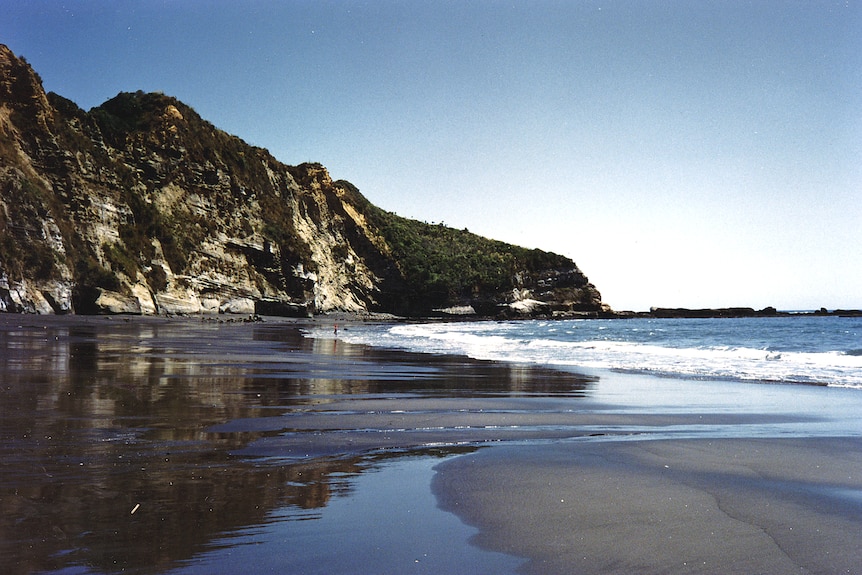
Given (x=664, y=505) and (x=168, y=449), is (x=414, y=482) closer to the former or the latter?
(x=664, y=505)

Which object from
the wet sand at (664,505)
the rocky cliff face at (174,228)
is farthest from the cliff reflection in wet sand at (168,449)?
the rocky cliff face at (174,228)

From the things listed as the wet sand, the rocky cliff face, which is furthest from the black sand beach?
the rocky cliff face

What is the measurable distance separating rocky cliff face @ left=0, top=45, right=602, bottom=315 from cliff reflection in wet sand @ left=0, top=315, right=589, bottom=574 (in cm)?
3165

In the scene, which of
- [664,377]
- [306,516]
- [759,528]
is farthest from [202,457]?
[664,377]

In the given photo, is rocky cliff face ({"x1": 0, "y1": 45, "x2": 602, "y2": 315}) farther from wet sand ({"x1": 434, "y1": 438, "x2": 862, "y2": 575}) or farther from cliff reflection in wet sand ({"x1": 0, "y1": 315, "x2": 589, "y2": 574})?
wet sand ({"x1": 434, "y1": 438, "x2": 862, "y2": 575})

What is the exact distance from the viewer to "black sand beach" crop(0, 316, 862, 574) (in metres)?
3.42

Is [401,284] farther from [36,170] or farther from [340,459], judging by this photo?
[340,459]

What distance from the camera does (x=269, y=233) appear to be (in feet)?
223

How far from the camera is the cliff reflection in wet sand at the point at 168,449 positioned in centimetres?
351

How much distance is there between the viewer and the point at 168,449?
5746 millimetres

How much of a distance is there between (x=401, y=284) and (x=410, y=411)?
85.9 metres

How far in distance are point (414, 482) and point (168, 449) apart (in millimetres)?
2420

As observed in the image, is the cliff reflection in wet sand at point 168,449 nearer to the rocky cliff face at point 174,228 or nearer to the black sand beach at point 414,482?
the black sand beach at point 414,482

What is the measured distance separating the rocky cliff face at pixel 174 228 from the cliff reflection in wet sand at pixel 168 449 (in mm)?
31647
